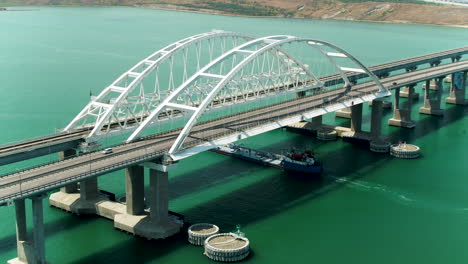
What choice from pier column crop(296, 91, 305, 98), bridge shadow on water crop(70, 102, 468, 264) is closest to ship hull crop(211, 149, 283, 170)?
bridge shadow on water crop(70, 102, 468, 264)

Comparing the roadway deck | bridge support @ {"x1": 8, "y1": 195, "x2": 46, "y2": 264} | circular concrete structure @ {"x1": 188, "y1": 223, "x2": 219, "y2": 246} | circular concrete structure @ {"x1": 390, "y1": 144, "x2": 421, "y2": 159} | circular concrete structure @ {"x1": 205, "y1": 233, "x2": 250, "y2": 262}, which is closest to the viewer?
bridge support @ {"x1": 8, "y1": 195, "x2": 46, "y2": 264}

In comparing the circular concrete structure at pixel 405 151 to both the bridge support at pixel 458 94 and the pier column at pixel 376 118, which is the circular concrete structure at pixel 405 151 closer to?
the pier column at pixel 376 118

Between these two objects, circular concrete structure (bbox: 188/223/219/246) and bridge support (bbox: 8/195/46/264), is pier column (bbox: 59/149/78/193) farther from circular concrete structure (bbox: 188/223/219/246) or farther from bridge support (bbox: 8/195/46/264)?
circular concrete structure (bbox: 188/223/219/246)

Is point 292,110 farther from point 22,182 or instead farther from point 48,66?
point 48,66

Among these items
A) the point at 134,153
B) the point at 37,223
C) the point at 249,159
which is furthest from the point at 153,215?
the point at 249,159

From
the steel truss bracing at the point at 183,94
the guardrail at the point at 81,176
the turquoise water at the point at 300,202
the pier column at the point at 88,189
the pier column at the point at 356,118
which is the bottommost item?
the turquoise water at the point at 300,202

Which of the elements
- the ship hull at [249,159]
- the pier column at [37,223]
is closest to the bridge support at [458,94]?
the ship hull at [249,159]
